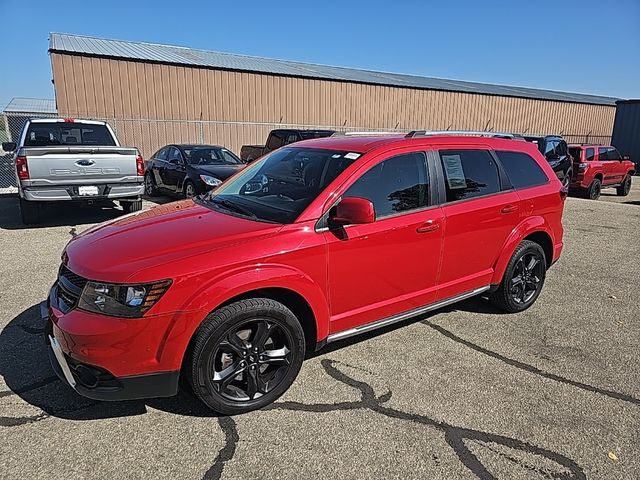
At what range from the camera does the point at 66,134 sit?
877 centimetres

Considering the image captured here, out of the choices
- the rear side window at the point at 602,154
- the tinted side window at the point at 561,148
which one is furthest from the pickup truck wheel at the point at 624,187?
the tinted side window at the point at 561,148

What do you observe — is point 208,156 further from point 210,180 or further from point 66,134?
point 66,134

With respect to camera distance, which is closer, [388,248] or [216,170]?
[388,248]

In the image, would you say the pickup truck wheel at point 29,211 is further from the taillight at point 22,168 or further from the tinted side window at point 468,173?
the tinted side window at point 468,173

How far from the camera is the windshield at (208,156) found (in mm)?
11164

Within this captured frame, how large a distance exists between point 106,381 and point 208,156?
9480 mm

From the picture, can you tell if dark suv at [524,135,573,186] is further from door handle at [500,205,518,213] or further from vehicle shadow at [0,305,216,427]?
vehicle shadow at [0,305,216,427]

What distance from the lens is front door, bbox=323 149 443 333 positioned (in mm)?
3221

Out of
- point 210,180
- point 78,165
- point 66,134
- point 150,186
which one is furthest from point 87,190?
point 150,186

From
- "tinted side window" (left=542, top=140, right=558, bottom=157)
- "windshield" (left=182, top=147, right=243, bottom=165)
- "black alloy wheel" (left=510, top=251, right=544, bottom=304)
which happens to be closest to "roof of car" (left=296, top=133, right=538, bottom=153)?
"black alloy wheel" (left=510, top=251, right=544, bottom=304)

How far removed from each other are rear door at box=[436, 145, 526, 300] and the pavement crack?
0.42m

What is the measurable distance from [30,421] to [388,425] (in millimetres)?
2241

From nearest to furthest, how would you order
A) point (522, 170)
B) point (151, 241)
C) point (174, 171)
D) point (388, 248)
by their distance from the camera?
point (151, 241), point (388, 248), point (522, 170), point (174, 171)

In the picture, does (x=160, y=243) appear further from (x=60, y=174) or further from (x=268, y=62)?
(x=268, y=62)
